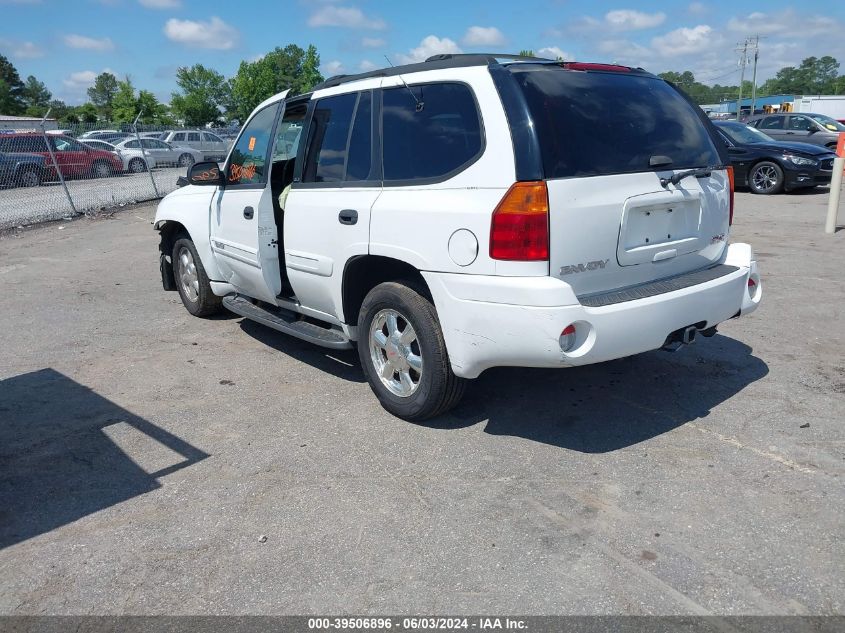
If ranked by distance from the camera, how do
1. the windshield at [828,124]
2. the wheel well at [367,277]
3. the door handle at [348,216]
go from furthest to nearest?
the windshield at [828,124] → the door handle at [348,216] → the wheel well at [367,277]

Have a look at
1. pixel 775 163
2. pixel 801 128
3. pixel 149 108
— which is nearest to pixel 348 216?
pixel 775 163

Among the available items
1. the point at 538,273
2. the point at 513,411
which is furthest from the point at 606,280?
the point at 513,411

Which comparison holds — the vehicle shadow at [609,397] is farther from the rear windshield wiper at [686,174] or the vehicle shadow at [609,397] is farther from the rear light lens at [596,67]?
the rear light lens at [596,67]

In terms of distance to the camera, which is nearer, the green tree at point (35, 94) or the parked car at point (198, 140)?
the parked car at point (198, 140)

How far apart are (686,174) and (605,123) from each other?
1.91 ft

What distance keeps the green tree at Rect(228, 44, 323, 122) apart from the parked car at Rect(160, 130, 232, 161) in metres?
35.1

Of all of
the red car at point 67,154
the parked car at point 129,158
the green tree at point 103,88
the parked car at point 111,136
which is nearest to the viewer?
the red car at point 67,154

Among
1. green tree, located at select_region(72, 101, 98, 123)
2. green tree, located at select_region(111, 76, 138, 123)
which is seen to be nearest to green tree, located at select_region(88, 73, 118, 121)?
green tree, located at select_region(72, 101, 98, 123)

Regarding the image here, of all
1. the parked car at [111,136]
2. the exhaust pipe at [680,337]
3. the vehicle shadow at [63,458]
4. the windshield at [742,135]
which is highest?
the parked car at [111,136]

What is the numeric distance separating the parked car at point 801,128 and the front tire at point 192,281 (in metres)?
17.6

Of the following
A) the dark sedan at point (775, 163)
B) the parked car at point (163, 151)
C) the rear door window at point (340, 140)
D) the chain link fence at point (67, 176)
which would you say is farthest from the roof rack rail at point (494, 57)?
the parked car at point (163, 151)

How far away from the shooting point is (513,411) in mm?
4406

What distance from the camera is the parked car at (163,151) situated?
21.9 meters

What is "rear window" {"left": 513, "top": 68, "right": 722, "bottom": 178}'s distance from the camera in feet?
11.6
